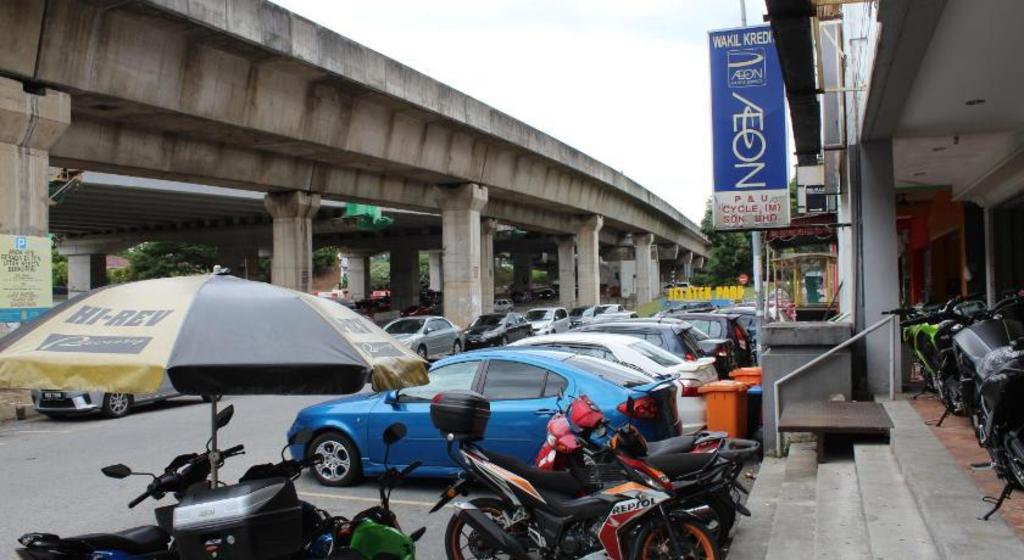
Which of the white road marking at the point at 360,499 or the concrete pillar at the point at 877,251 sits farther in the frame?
the concrete pillar at the point at 877,251

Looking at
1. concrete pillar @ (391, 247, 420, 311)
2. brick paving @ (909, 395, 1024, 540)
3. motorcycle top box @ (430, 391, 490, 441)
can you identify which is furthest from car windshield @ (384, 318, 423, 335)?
concrete pillar @ (391, 247, 420, 311)

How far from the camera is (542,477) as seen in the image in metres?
5.51

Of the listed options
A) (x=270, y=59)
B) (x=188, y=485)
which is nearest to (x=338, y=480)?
(x=188, y=485)

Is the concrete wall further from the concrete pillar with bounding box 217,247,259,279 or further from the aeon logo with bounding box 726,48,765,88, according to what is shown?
the concrete pillar with bounding box 217,247,259,279

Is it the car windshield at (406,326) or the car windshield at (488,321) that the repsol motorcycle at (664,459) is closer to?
the car windshield at (406,326)

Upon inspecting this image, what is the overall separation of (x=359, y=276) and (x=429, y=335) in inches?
2308

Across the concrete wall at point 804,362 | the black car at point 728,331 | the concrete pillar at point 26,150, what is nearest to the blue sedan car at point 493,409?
the concrete wall at point 804,362

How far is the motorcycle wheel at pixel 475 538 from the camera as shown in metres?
5.70

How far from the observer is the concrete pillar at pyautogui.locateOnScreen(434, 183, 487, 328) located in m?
31.7

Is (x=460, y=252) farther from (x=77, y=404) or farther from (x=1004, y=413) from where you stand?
(x=1004, y=413)

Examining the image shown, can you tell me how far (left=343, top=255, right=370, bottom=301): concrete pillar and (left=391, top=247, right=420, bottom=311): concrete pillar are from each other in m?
9.21

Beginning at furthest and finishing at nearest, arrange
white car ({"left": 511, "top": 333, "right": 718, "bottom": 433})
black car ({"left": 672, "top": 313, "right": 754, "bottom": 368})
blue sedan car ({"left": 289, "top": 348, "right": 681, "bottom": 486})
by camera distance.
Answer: black car ({"left": 672, "top": 313, "right": 754, "bottom": 368}), white car ({"left": 511, "top": 333, "right": 718, "bottom": 433}), blue sedan car ({"left": 289, "top": 348, "right": 681, "bottom": 486})

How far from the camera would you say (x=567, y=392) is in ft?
25.4

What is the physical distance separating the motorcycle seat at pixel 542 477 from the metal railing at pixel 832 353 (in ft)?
13.9
